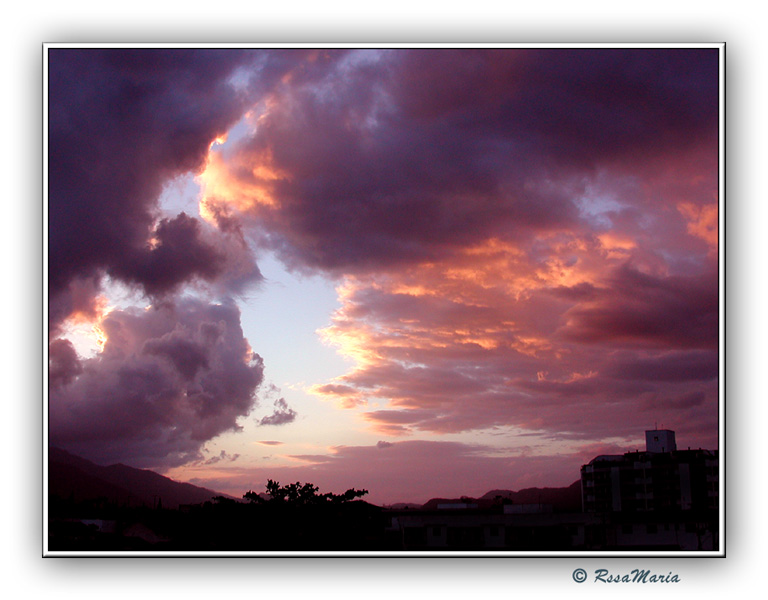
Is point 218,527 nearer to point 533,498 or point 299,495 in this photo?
point 299,495

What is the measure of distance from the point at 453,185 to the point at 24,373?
378 centimetres

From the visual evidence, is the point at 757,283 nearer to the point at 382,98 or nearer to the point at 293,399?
the point at 382,98

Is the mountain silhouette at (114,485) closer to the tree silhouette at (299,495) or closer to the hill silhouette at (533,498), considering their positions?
the tree silhouette at (299,495)

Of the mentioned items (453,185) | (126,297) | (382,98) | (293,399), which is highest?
(382,98)

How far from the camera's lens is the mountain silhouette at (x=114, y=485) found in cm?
561

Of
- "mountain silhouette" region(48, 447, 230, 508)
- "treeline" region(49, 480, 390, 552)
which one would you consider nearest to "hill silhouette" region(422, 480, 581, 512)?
"treeline" region(49, 480, 390, 552)

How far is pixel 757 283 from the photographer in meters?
5.61

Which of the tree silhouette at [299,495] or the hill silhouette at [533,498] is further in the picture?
the tree silhouette at [299,495]

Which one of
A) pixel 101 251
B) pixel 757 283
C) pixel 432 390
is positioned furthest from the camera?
pixel 432 390

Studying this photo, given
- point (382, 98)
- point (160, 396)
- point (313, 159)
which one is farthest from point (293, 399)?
point (382, 98)

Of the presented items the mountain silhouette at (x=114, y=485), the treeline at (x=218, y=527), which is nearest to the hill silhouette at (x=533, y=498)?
the treeline at (x=218, y=527)

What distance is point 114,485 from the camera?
5.92 meters

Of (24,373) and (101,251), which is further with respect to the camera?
(101,251)

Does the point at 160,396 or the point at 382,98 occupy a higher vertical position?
→ the point at 382,98
